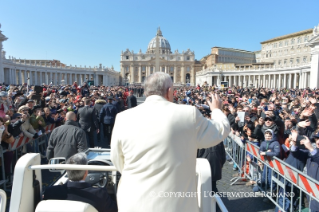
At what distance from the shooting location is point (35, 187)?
7.37ft

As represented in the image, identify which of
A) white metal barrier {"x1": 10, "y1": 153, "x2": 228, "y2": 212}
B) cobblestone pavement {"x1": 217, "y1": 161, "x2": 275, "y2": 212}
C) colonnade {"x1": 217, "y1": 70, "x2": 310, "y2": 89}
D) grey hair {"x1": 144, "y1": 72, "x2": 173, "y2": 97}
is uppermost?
colonnade {"x1": 217, "y1": 70, "x2": 310, "y2": 89}

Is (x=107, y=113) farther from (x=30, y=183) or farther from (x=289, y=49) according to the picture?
(x=289, y=49)

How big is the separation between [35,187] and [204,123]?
1733 mm

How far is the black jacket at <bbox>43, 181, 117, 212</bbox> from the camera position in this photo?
218 cm

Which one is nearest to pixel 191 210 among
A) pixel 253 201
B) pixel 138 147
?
pixel 138 147

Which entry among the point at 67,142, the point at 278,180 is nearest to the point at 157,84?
the point at 67,142

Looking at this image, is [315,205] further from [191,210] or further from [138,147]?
[138,147]

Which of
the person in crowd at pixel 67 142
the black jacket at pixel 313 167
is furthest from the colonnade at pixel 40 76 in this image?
the black jacket at pixel 313 167

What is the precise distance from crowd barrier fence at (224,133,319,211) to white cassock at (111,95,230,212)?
228 centimetres

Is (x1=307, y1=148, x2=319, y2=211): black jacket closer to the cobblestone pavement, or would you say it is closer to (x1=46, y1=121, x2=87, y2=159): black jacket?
the cobblestone pavement

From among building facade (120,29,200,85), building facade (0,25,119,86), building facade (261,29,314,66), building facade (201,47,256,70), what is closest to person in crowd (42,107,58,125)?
building facade (0,25,119,86)

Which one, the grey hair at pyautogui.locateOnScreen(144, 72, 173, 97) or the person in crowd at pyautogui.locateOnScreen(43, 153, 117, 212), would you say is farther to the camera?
the person in crowd at pyautogui.locateOnScreen(43, 153, 117, 212)

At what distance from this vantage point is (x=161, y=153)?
1575 mm

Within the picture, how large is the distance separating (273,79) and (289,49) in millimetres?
17442
